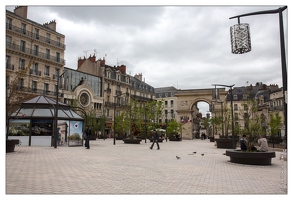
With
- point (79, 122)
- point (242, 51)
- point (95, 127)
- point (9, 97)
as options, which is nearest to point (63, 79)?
point (95, 127)

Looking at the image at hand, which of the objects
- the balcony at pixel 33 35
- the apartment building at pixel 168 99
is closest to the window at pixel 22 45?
the balcony at pixel 33 35

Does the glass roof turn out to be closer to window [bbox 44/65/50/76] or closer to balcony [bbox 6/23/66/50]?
balcony [bbox 6/23/66/50]

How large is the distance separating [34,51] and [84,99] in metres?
13.6

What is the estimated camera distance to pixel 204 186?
7.19 metres

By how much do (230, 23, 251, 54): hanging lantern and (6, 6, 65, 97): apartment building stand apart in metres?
33.9

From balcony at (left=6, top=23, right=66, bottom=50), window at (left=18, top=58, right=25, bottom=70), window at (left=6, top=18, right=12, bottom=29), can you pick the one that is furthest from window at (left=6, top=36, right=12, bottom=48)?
window at (left=18, top=58, right=25, bottom=70)

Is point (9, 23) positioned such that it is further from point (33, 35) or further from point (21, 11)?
point (33, 35)

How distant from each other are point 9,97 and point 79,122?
11.3 m

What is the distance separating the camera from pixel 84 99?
169ft

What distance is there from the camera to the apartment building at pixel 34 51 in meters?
37.9

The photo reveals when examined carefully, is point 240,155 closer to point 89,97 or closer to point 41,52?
point 41,52

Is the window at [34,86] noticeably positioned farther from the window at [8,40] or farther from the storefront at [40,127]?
the storefront at [40,127]

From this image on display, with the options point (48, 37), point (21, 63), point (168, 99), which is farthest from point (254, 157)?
point (168, 99)

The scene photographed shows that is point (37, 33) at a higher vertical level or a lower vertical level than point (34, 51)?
higher
